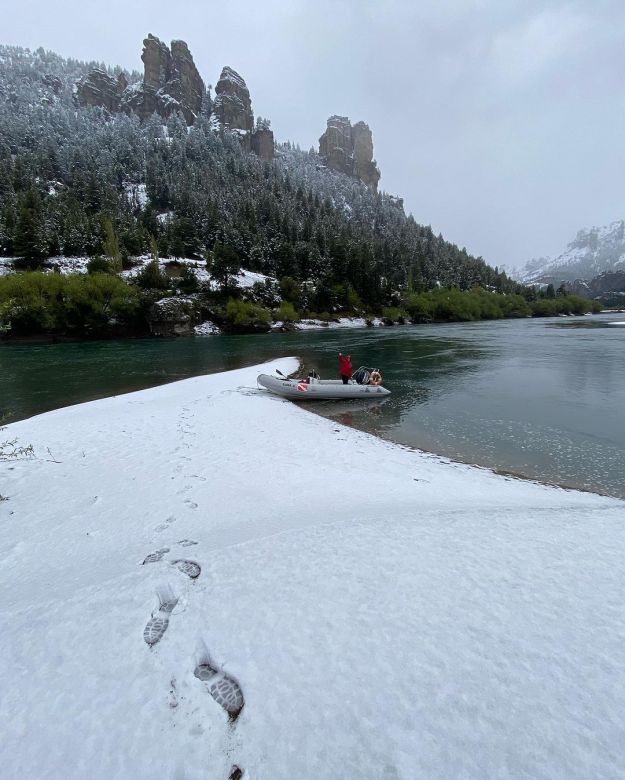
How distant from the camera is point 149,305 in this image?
64562mm

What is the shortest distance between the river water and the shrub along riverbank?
548 inches

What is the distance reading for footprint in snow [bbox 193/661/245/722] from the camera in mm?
3236

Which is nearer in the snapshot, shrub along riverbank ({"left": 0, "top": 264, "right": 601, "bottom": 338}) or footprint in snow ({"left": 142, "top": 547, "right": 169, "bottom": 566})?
footprint in snow ({"left": 142, "top": 547, "right": 169, "bottom": 566})

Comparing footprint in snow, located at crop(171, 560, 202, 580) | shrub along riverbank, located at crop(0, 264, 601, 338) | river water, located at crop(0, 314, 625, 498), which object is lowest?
river water, located at crop(0, 314, 625, 498)

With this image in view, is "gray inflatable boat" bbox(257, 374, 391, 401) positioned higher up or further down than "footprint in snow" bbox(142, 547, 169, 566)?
further down

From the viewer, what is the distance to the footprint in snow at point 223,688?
324cm

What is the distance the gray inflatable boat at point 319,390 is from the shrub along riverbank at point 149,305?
29683 mm

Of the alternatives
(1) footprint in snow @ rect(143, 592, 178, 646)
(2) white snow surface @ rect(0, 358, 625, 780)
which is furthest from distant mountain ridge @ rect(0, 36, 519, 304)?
(1) footprint in snow @ rect(143, 592, 178, 646)

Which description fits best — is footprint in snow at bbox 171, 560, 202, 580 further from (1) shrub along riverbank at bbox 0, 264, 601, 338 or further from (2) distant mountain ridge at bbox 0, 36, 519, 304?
(2) distant mountain ridge at bbox 0, 36, 519, 304

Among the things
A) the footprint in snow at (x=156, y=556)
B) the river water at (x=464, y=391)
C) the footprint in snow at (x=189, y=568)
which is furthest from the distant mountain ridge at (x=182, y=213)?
the footprint in snow at (x=189, y=568)

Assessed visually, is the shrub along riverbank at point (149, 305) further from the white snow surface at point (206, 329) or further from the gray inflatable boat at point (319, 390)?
the gray inflatable boat at point (319, 390)

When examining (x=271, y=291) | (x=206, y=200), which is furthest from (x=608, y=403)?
(x=206, y=200)

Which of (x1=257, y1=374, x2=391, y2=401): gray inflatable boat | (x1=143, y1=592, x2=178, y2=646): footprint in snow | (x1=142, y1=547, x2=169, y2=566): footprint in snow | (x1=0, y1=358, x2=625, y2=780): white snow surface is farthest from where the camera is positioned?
(x1=257, y1=374, x2=391, y2=401): gray inflatable boat

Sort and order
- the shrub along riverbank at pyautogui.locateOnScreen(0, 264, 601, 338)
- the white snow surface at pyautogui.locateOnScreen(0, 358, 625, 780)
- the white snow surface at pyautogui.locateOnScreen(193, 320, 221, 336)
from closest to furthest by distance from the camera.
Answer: the white snow surface at pyautogui.locateOnScreen(0, 358, 625, 780)
the shrub along riverbank at pyautogui.locateOnScreen(0, 264, 601, 338)
the white snow surface at pyautogui.locateOnScreen(193, 320, 221, 336)
